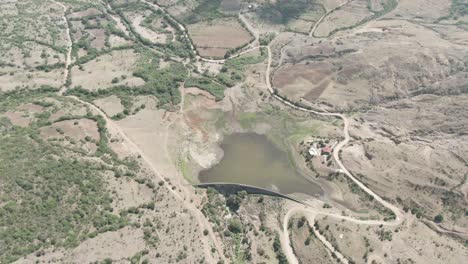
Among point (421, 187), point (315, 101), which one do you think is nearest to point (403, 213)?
point (421, 187)

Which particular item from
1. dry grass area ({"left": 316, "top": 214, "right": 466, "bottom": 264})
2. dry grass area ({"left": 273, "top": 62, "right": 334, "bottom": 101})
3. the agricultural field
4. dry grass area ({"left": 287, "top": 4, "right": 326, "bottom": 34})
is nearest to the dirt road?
the agricultural field

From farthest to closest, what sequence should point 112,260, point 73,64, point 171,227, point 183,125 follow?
point 73,64 → point 183,125 → point 171,227 → point 112,260

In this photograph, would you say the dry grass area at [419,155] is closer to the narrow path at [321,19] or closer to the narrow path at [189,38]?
the narrow path at [321,19]

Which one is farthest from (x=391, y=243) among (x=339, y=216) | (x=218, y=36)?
(x=218, y=36)

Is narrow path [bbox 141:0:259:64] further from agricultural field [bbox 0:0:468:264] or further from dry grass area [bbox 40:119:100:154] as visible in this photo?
dry grass area [bbox 40:119:100:154]

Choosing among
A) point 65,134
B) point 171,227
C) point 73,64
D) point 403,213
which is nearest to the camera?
point 171,227

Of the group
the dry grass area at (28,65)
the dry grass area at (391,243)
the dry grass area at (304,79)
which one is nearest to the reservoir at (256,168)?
the dry grass area at (391,243)

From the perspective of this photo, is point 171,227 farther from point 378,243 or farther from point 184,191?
point 378,243
